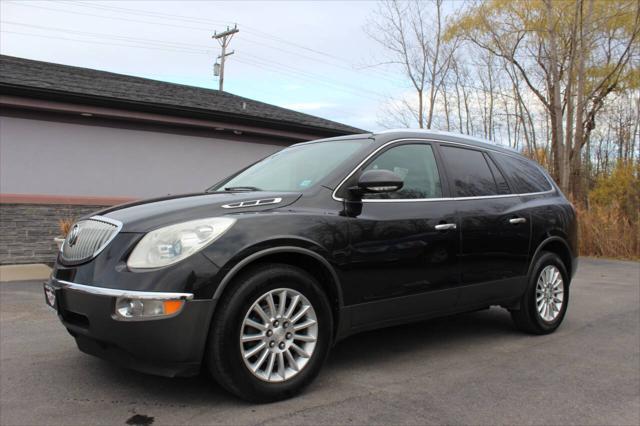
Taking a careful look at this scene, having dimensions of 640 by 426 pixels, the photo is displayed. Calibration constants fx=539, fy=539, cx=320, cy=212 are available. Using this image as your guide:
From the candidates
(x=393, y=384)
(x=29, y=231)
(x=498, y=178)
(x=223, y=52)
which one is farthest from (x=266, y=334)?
(x=223, y=52)

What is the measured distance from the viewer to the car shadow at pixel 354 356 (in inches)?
135

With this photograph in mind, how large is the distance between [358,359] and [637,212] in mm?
12009

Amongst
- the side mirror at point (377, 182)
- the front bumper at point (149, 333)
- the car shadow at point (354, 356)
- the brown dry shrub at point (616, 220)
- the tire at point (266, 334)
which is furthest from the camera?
the brown dry shrub at point (616, 220)

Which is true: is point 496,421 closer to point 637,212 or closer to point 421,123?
point 637,212

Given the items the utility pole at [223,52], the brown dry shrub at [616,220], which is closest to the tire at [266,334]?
the brown dry shrub at [616,220]

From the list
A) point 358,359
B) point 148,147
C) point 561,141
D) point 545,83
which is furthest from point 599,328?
point 545,83

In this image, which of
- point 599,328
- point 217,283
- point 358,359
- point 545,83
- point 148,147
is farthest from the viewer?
point 545,83

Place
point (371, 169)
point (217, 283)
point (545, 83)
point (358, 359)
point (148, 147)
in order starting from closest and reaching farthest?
point (217, 283) → point (371, 169) → point (358, 359) → point (148, 147) → point (545, 83)

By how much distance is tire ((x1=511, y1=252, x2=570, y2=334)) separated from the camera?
5160 millimetres

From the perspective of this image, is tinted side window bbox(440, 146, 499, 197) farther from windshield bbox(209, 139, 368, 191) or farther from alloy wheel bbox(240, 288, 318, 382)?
alloy wheel bbox(240, 288, 318, 382)

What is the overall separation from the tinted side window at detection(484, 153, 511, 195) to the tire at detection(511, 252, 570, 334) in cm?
79

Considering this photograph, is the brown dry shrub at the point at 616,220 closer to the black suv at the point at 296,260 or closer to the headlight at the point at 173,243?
the black suv at the point at 296,260

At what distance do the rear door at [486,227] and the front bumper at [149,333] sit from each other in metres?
2.32

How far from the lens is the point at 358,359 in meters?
4.36
